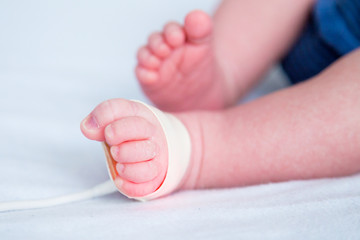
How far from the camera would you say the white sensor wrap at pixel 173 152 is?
21.6 inches

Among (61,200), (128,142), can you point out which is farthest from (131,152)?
(61,200)

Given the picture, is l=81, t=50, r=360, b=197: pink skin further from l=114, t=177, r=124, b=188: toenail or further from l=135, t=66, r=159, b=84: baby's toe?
l=135, t=66, r=159, b=84: baby's toe

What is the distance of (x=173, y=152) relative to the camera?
1.83ft

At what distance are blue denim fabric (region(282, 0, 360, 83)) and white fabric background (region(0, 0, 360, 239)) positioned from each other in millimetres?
141

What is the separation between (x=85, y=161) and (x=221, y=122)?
22cm

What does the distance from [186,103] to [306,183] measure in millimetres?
315

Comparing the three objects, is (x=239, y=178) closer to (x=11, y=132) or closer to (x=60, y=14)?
(x=11, y=132)

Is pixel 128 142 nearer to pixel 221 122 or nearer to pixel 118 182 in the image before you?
pixel 118 182

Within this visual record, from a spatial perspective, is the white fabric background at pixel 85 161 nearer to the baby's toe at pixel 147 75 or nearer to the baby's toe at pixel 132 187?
the baby's toe at pixel 132 187

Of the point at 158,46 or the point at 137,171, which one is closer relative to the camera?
the point at 137,171

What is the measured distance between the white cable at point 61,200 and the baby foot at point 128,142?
5cm

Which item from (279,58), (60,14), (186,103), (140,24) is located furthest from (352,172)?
(60,14)

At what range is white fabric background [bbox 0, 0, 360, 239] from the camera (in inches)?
→ 17.6

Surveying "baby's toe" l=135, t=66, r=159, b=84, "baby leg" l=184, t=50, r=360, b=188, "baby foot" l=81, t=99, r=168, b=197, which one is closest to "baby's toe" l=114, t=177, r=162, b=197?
"baby foot" l=81, t=99, r=168, b=197
